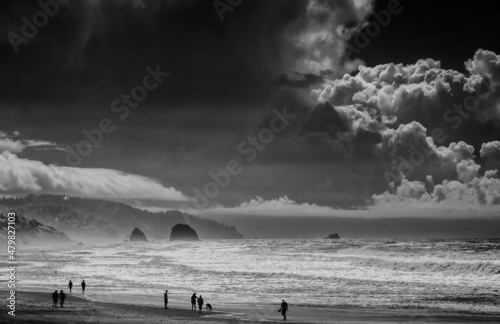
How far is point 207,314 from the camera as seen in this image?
45938 mm

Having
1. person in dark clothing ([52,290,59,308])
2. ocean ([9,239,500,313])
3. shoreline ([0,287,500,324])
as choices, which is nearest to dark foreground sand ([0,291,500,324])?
shoreline ([0,287,500,324])

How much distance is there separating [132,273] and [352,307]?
47.5m

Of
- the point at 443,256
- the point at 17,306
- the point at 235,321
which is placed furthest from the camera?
the point at 443,256

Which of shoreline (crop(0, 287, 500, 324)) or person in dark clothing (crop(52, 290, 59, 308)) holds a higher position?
person in dark clothing (crop(52, 290, 59, 308))

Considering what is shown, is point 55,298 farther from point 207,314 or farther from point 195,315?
point 207,314

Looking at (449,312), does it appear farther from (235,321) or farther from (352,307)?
(235,321)

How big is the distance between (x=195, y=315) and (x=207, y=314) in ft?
3.13

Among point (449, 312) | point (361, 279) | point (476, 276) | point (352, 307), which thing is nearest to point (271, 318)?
point (352, 307)

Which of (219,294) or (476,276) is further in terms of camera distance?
(476,276)

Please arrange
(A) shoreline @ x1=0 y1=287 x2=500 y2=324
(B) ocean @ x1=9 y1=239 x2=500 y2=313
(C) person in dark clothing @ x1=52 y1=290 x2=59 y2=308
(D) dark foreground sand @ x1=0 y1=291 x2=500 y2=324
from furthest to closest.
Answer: (B) ocean @ x1=9 y1=239 x2=500 y2=313 → (C) person in dark clothing @ x1=52 y1=290 x2=59 y2=308 → (A) shoreline @ x1=0 y1=287 x2=500 y2=324 → (D) dark foreground sand @ x1=0 y1=291 x2=500 y2=324

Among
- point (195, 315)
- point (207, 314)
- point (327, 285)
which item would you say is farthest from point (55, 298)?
point (327, 285)

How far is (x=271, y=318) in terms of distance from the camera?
43.9 metres

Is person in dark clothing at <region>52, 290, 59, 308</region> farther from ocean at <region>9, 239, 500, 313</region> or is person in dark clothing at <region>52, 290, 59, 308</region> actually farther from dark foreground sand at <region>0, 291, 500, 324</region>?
ocean at <region>9, 239, 500, 313</region>

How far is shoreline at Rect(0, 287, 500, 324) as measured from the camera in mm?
41812
